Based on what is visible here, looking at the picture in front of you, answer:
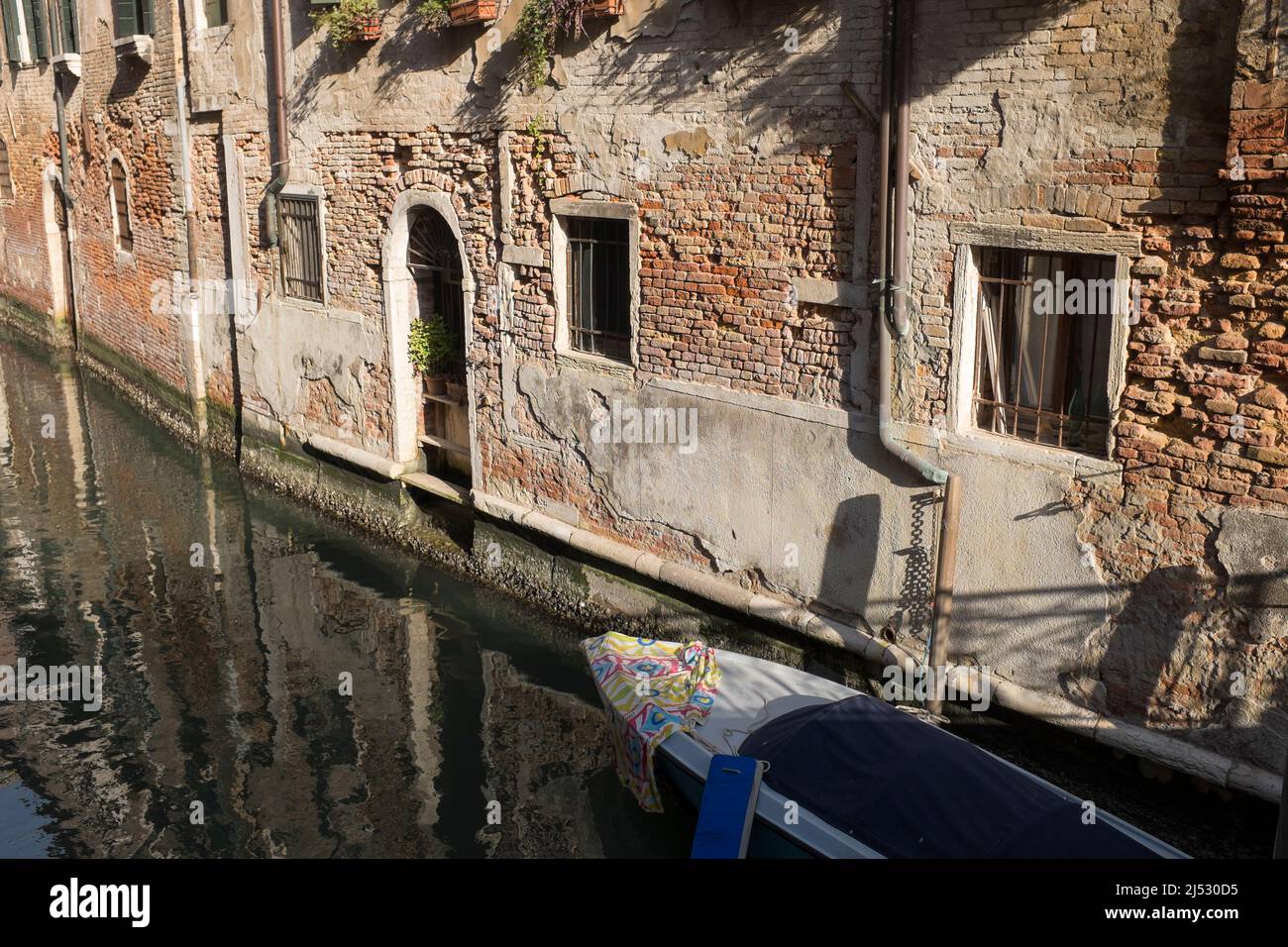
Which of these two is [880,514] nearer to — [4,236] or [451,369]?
[451,369]

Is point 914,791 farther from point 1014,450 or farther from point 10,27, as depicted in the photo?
point 10,27

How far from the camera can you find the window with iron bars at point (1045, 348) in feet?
19.0

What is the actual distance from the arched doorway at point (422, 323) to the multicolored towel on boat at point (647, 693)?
331 centimetres

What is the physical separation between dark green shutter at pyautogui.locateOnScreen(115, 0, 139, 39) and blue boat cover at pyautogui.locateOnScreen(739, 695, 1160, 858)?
11401 mm

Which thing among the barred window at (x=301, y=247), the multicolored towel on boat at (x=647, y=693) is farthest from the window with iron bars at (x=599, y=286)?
the barred window at (x=301, y=247)

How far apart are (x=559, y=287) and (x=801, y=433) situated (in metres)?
2.26

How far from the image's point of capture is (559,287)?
832cm

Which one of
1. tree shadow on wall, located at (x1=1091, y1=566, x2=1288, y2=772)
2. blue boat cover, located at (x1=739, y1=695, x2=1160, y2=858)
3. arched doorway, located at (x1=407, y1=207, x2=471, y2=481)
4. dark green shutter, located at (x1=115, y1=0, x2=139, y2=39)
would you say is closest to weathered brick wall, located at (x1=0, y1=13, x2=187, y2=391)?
dark green shutter, located at (x1=115, y1=0, x2=139, y2=39)

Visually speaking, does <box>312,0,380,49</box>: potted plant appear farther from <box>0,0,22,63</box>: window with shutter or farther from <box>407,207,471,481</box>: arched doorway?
<box>0,0,22,63</box>: window with shutter

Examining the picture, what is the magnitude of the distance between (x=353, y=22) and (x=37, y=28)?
999 cm

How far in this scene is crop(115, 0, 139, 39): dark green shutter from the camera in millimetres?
13234

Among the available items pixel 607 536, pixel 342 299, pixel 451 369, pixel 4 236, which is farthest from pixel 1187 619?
pixel 4 236

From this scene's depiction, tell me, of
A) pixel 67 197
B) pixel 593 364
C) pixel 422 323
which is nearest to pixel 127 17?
pixel 67 197

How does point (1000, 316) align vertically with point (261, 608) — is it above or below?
above
